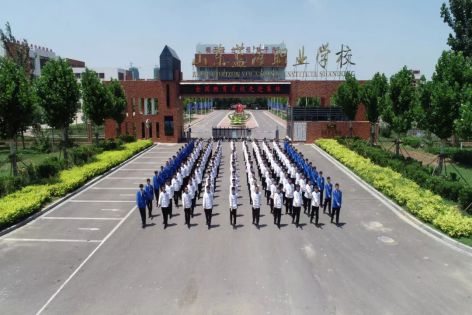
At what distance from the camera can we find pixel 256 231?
12.8 metres

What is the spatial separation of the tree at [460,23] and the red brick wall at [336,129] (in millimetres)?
10384

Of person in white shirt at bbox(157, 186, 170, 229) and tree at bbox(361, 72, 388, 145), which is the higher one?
tree at bbox(361, 72, 388, 145)

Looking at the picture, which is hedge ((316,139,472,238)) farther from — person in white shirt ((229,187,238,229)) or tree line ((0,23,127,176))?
tree line ((0,23,127,176))

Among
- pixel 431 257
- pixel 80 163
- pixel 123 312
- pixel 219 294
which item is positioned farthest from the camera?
pixel 80 163

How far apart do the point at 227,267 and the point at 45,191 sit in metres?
9.78

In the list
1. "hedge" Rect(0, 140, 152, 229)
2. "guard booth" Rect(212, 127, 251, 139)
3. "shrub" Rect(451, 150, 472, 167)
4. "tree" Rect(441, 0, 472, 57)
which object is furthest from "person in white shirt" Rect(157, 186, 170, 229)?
"tree" Rect(441, 0, 472, 57)

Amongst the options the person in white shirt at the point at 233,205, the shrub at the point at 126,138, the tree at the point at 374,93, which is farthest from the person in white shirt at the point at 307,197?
the shrub at the point at 126,138

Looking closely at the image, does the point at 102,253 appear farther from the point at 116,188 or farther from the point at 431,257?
the point at 431,257

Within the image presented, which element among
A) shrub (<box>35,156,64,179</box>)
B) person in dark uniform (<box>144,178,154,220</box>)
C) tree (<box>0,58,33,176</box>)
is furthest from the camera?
shrub (<box>35,156,64,179</box>)

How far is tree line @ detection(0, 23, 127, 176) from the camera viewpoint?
55.0 feet

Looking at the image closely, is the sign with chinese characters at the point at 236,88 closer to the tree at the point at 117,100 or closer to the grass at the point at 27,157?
the tree at the point at 117,100

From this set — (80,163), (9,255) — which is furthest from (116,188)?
(9,255)

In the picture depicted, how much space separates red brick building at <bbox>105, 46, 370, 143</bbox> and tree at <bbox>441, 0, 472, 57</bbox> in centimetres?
982

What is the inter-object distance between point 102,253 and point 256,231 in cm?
493
